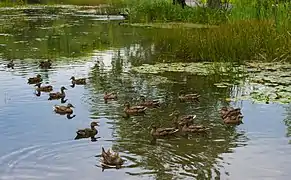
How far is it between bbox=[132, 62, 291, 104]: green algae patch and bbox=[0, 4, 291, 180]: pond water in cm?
32

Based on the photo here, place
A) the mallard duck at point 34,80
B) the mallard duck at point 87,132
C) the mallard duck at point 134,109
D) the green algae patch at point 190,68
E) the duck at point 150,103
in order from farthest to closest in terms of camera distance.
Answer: the green algae patch at point 190,68, the mallard duck at point 34,80, the duck at point 150,103, the mallard duck at point 134,109, the mallard duck at point 87,132

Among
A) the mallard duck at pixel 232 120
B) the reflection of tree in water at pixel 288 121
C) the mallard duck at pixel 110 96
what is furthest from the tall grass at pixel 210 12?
the mallard duck at pixel 232 120

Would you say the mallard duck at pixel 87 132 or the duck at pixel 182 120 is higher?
the duck at pixel 182 120

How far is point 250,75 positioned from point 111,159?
7.64 meters

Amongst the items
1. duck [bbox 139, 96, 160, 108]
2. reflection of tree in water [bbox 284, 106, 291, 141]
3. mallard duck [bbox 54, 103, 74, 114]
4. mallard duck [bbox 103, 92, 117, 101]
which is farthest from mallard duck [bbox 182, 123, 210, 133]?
mallard duck [bbox 103, 92, 117, 101]

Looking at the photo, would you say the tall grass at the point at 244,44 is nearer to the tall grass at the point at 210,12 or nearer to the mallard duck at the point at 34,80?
the tall grass at the point at 210,12

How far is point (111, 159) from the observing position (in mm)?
8125

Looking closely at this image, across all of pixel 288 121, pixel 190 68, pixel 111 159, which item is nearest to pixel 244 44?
pixel 190 68

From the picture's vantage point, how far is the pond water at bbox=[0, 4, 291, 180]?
8031mm

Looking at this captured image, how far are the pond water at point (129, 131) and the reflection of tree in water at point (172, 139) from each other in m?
0.02

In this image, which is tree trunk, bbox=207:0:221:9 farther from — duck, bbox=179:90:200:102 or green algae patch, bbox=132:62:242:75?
duck, bbox=179:90:200:102

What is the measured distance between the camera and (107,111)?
1166 cm

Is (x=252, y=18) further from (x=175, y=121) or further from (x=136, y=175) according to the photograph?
(x=136, y=175)

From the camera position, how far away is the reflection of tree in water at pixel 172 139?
8.10 meters
